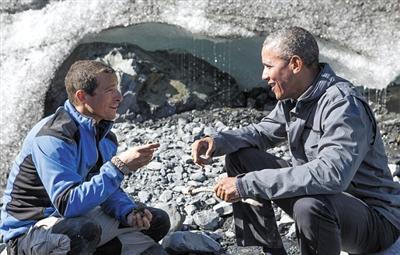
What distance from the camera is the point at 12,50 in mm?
9203

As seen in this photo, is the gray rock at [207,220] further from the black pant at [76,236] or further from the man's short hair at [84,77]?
the man's short hair at [84,77]

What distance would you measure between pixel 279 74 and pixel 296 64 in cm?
12

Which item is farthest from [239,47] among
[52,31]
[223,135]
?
[223,135]

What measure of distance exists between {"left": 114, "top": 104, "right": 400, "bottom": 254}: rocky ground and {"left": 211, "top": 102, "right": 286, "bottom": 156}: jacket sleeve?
917mm

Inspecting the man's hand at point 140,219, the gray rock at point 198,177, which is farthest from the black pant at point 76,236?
the gray rock at point 198,177

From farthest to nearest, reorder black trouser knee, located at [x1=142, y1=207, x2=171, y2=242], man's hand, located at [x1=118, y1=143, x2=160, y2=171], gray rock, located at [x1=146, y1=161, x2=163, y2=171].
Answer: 1. gray rock, located at [x1=146, y1=161, x2=163, y2=171]
2. black trouser knee, located at [x1=142, y1=207, x2=171, y2=242]
3. man's hand, located at [x1=118, y1=143, x2=160, y2=171]

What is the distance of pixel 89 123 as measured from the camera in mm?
4719

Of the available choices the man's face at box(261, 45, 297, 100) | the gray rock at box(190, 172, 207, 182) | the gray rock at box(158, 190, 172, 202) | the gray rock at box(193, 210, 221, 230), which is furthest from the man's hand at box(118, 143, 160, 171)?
the gray rock at box(190, 172, 207, 182)

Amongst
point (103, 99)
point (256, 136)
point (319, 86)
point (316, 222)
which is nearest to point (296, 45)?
point (319, 86)

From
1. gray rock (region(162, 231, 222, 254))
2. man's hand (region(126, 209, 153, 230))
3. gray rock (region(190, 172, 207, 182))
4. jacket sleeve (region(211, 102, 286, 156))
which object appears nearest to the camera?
man's hand (region(126, 209, 153, 230))

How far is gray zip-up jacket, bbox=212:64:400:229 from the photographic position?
14.2 feet

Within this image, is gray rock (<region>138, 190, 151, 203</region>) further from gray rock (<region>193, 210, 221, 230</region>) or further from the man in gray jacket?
the man in gray jacket

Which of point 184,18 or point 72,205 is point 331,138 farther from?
point 184,18

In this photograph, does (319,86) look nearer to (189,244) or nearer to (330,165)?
(330,165)
